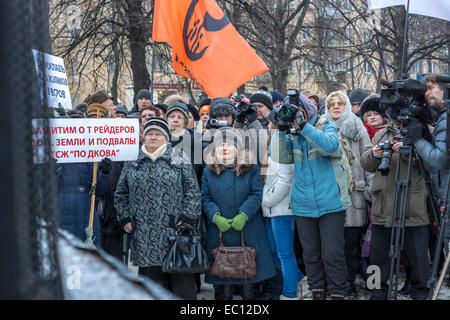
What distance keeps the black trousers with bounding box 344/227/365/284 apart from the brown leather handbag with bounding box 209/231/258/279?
3.98ft

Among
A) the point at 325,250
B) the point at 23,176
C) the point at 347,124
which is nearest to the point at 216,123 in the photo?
the point at 347,124

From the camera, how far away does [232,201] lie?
457 cm

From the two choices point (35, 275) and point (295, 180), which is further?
point (295, 180)

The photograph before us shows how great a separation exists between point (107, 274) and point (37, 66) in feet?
1.48

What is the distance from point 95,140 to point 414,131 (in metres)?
2.59

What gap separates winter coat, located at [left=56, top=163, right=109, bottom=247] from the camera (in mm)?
4543

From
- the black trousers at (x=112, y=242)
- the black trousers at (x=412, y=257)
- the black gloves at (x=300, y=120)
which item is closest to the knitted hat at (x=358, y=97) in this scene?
the black trousers at (x=412, y=257)

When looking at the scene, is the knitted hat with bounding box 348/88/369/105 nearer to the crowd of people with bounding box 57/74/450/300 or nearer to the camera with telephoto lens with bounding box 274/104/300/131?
the crowd of people with bounding box 57/74/450/300

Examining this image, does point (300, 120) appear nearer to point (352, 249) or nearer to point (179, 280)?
point (179, 280)

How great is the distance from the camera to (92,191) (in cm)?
463

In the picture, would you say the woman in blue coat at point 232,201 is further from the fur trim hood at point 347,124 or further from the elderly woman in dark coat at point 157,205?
the fur trim hood at point 347,124

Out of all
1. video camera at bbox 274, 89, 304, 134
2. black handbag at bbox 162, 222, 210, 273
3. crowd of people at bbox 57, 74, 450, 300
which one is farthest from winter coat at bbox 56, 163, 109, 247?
video camera at bbox 274, 89, 304, 134

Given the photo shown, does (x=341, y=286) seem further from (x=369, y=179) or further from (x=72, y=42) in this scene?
(x=72, y=42)
